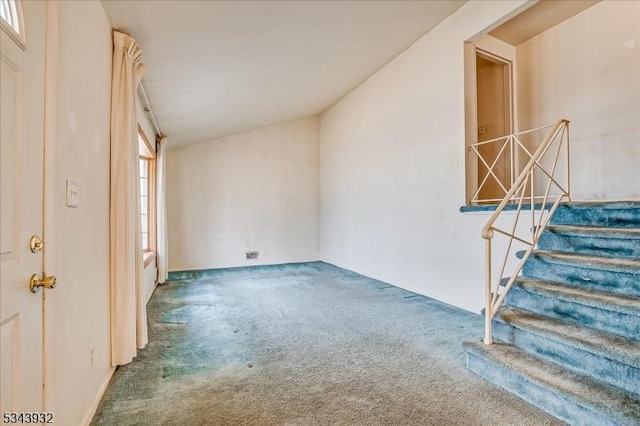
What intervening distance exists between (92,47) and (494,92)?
175 inches

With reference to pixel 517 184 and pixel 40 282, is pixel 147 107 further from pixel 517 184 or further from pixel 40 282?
pixel 517 184

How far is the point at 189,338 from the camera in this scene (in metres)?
2.74

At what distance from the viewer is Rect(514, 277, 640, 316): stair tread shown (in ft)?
5.90

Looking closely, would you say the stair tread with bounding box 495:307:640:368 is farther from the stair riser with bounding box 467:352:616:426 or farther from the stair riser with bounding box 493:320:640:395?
the stair riser with bounding box 467:352:616:426

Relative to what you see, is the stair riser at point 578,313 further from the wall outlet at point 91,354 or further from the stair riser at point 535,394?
the wall outlet at point 91,354

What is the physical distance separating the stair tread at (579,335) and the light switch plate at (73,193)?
2625mm

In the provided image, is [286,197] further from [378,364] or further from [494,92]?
[378,364]

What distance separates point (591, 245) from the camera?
7.75ft

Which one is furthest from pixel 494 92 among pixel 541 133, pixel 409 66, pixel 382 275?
pixel 382 275

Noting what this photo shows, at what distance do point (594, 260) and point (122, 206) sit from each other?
3238mm

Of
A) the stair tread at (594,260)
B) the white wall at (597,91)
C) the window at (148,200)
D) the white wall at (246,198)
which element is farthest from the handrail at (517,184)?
the white wall at (246,198)

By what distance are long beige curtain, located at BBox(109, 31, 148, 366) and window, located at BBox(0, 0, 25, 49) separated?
47.7 inches

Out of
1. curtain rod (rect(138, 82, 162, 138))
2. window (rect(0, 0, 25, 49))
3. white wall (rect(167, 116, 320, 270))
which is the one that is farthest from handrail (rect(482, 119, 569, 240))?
white wall (rect(167, 116, 320, 270))

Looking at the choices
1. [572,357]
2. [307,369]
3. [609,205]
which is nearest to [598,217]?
[609,205]
